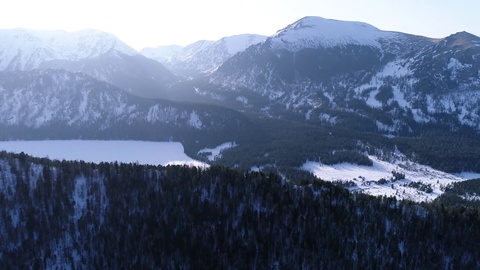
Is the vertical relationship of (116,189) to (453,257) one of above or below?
above

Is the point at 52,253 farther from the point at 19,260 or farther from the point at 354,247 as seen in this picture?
the point at 354,247

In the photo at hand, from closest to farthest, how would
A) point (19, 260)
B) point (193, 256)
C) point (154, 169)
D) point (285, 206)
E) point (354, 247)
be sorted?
point (19, 260) → point (193, 256) → point (354, 247) → point (285, 206) → point (154, 169)

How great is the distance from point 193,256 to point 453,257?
286 feet

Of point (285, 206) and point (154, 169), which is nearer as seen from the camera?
point (285, 206)

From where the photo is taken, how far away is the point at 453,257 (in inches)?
5497

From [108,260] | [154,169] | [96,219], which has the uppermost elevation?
[154,169]

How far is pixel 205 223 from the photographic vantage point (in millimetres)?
138000

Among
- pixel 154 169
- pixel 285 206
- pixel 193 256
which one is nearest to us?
pixel 193 256

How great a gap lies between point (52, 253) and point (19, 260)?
8.57 meters

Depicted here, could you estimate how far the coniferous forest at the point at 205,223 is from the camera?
12506 cm

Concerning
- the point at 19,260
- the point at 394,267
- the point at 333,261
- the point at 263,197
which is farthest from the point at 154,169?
the point at 394,267

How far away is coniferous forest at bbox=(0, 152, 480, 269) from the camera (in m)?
125

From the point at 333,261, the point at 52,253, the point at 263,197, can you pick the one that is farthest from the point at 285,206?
the point at 52,253

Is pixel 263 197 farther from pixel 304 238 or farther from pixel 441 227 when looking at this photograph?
pixel 441 227
